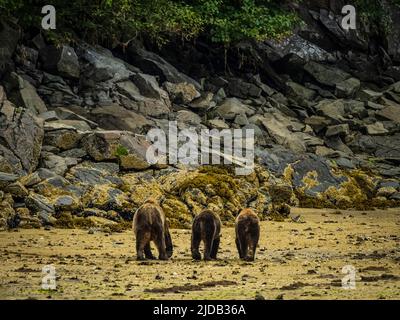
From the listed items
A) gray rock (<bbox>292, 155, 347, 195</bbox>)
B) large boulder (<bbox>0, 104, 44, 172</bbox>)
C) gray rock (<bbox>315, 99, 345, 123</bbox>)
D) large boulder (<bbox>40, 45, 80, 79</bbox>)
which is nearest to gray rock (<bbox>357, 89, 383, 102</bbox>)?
gray rock (<bbox>315, 99, 345, 123</bbox>)

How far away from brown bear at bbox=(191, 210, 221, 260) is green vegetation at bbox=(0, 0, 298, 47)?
12.7 metres

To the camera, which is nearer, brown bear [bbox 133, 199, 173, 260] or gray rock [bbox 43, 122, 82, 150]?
brown bear [bbox 133, 199, 173, 260]

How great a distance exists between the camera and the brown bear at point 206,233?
611 inches

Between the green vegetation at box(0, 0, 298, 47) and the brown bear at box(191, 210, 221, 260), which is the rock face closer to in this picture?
the green vegetation at box(0, 0, 298, 47)

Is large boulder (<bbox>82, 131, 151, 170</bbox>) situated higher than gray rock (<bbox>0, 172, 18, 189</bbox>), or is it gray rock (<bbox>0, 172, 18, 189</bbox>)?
large boulder (<bbox>82, 131, 151, 170</bbox>)

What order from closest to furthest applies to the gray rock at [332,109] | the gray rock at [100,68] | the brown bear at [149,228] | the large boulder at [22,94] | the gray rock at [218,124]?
1. the brown bear at [149,228]
2. the large boulder at [22,94]
3. the gray rock at [100,68]
4. the gray rock at [218,124]
5. the gray rock at [332,109]

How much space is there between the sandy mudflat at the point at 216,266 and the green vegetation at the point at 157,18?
34.7 feet

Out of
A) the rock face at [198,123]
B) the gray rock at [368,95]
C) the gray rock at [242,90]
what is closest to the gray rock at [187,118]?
the rock face at [198,123]

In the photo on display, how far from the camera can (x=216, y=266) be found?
14758 mm

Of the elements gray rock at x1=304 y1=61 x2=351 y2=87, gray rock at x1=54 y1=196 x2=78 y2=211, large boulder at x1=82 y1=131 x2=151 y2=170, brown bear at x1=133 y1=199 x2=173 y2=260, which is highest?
gray rock at x1=304 y1=61 x2=351 y2=87

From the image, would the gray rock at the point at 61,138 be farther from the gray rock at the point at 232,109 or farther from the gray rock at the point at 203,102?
the gray rock at the point at 232,109

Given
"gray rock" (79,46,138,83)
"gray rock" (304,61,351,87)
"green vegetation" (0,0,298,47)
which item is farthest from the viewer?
"gray rock" (304,61,351,87)

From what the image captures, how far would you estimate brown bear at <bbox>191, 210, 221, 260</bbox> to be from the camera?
1552 centimetres

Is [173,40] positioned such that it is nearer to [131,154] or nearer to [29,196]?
[131,154]
